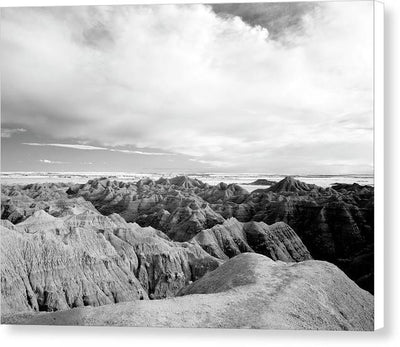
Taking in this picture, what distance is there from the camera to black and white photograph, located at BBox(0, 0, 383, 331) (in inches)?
212

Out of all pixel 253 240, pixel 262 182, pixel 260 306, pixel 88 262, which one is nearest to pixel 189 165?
pixel 262 182

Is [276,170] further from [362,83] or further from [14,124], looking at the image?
[14,124]

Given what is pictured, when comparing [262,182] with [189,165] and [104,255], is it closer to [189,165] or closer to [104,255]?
[189,165]

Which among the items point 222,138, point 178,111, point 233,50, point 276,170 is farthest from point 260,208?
point 233,50

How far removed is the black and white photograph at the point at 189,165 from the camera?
17.6 ft

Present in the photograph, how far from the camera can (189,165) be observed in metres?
5.95

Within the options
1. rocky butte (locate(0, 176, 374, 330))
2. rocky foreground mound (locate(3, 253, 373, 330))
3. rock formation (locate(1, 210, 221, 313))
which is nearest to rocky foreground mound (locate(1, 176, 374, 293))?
rocky butte (locate(0, 176, 374, 330))

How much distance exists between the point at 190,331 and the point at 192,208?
1.52m

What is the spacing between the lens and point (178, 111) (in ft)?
19.0

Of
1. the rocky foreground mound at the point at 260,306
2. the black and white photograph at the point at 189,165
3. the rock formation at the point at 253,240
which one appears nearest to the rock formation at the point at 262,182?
the black and white photograph at the point at 189,165

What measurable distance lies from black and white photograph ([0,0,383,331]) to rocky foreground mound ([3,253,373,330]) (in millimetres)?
18

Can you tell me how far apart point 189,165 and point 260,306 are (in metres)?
1.91

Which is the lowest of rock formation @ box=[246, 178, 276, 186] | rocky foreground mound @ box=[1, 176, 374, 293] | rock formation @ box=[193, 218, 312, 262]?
rock formation @ box=[193, 218, 312, 262]

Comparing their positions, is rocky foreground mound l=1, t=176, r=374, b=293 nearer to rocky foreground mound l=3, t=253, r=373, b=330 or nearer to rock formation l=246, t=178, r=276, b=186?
rock formation l=246, t=178, r=276, b=186
